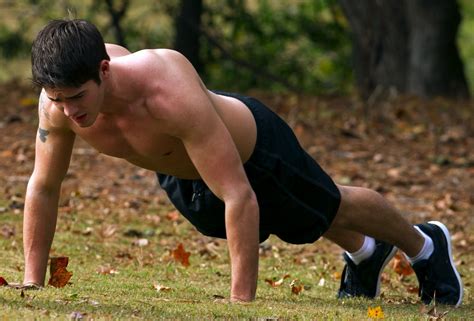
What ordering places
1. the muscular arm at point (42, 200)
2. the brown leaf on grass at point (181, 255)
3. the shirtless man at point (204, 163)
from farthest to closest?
the brown leaf on grass at point (181, 255) < the muscular arm at point (42, 200) < the shirtless man at point (204, 163)

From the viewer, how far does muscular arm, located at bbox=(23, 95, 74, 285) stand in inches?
203

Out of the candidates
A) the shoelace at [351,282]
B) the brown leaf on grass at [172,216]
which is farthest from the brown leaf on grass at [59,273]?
the brown leaf on grass at [172,216]

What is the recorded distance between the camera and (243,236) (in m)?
4.87

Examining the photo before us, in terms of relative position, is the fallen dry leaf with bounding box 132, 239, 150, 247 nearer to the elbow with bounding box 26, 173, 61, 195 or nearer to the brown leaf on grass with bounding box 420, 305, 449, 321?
the elbow with bounding box 26, 173, 61, 195

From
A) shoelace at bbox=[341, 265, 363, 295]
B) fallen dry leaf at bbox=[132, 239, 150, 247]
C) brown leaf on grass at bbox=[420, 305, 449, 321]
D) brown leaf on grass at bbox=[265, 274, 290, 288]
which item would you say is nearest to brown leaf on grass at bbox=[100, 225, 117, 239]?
fallen dry leaf at bbox=[132, 239, 150, 247]

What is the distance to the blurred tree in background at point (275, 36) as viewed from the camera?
1245 cm

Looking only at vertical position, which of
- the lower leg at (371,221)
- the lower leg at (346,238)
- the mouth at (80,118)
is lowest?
the lower leg at (346,238)

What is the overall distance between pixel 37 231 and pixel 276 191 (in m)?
1.08

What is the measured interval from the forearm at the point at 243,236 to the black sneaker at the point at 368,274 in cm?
120

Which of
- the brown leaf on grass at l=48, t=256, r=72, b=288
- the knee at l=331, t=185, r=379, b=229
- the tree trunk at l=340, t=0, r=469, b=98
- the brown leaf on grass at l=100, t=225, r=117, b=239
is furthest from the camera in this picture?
the tree trunk at l=340, t=0, r=469, b=98

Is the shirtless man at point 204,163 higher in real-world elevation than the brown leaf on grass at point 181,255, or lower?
higher

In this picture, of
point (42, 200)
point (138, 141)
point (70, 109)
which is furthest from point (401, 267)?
point (70, 109)

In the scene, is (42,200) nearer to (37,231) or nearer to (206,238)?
(37,231)

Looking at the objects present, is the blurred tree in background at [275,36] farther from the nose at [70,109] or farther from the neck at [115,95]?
the nose at [70,109]
